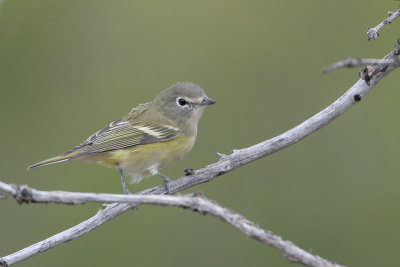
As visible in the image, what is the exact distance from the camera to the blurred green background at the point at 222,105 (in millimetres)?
5785

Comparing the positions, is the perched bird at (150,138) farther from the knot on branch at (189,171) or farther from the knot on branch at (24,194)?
the knot on branch at (24,194)

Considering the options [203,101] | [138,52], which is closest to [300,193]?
[203,101]

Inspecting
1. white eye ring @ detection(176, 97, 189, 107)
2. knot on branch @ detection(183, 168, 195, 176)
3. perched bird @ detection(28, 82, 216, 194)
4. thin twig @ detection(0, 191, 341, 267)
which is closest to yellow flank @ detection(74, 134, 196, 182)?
perched bird @ detection(28, 82, 216, 194)

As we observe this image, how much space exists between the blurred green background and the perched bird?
94 centimetres

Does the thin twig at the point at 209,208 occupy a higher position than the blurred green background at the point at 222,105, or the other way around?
the blurred green background at the point at 222,105

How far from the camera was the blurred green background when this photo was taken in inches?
228

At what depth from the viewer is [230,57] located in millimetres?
6598

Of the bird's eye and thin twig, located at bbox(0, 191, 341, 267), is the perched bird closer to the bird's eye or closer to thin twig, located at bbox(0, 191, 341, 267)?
the bird's eye

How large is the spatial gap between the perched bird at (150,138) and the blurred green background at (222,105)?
0.94 m

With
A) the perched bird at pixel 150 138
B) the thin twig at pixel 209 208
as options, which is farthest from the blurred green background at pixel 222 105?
the thin twig at pixel 209 208

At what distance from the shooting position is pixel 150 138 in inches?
185

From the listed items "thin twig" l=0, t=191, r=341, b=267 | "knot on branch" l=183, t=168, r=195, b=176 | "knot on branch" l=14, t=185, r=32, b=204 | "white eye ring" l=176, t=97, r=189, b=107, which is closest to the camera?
"thin twig" l=0, t=191, r=341, b=267

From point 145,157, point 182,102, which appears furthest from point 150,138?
point 182,102

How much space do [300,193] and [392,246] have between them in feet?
3.32
